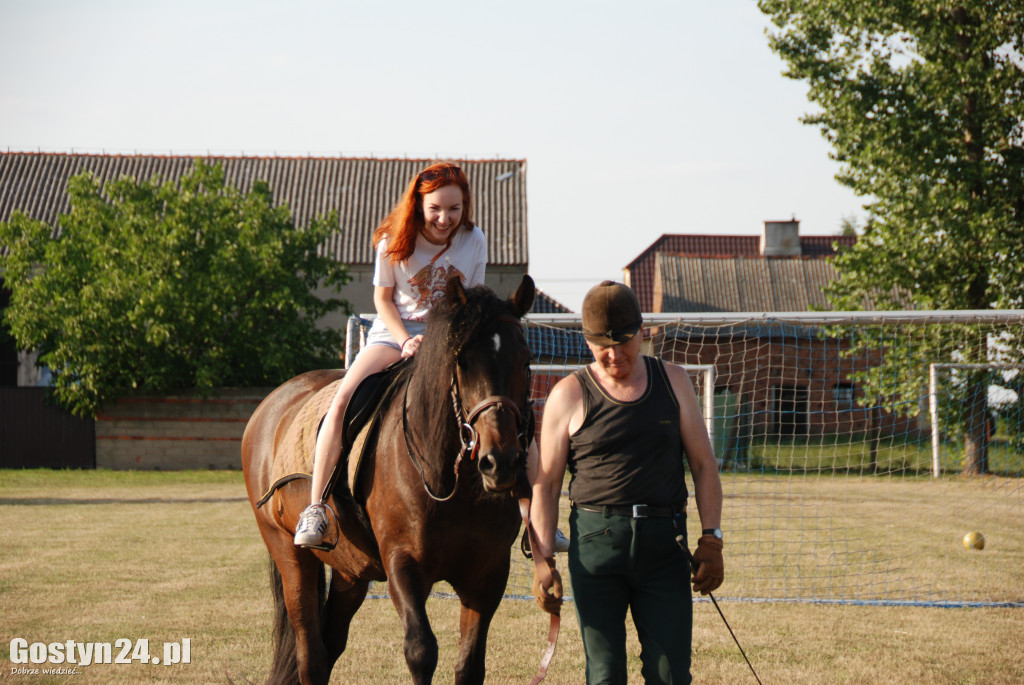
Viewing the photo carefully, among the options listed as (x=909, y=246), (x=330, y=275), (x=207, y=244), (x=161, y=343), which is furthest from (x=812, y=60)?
(x=161, y=343)

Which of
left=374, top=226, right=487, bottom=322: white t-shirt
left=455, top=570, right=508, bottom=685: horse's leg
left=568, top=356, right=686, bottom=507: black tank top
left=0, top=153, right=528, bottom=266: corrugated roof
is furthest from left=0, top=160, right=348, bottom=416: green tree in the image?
left=568, top=356, right=686, bottom=507: black tank top

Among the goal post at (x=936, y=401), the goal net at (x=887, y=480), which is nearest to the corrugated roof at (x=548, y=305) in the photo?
the goal net at (x=887, y=480)

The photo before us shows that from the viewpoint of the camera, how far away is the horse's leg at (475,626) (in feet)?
12.7

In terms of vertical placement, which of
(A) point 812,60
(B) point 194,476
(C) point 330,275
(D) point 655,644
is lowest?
(B) point 194,476

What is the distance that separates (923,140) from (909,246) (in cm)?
225

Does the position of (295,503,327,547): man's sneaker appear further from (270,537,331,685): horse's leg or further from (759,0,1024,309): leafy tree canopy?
(759,0,1024,309): leafy tree canopy

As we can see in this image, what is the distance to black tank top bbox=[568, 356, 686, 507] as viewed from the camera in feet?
10.7

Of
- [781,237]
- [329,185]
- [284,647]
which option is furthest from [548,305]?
[284,647]

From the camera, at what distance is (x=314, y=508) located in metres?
4.14

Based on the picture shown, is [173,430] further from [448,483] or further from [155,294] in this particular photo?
[448,483]

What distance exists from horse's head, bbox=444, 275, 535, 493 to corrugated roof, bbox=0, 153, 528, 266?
25.1 meters

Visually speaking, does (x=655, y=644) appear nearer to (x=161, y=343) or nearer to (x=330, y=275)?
(x=161, y=343)

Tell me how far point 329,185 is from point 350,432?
28.1 meters

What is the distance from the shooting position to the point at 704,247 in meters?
49.8
